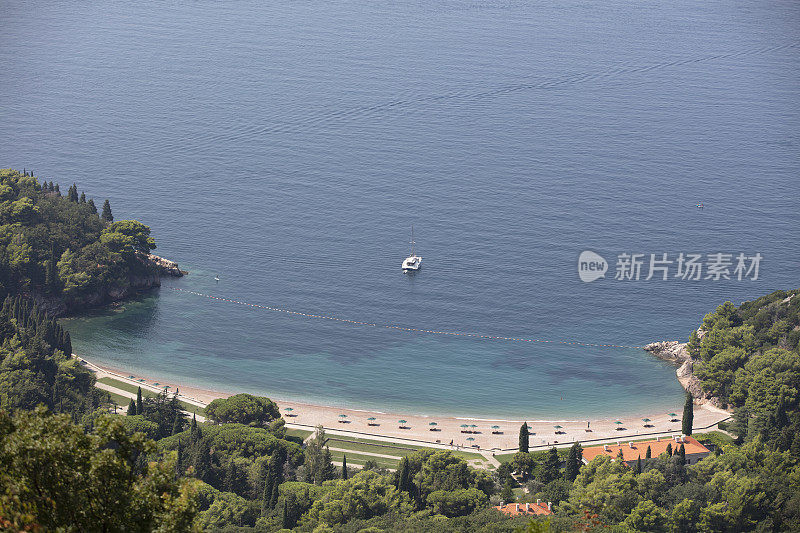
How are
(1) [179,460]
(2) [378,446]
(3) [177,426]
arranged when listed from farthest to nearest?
(2) [378,446] < (3) [177,426] < (1) [179,460]

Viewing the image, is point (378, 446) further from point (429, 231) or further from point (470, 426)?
point (429, 231)

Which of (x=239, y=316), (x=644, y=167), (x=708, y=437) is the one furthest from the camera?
(x=644, y=167)

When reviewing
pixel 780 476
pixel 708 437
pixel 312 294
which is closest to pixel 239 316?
pixel 312 294

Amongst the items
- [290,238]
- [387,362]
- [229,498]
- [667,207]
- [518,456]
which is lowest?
[229,498]

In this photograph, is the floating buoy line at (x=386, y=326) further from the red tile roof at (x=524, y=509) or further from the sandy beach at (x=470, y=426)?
the red tile roof at (x=524, y=509)

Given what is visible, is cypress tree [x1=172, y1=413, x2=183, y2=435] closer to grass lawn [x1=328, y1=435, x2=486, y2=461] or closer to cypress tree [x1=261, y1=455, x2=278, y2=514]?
cypress tree [x1=261, y1=455, x2=278, y2=514]

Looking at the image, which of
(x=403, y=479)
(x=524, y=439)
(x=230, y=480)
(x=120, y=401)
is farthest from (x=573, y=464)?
(x=120, y=401)

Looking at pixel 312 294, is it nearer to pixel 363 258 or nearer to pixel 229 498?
pixel 363 258

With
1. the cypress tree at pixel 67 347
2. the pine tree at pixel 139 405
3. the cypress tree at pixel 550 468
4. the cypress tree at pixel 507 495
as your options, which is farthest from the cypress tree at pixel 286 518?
the cypress tree at pixel 67 347
